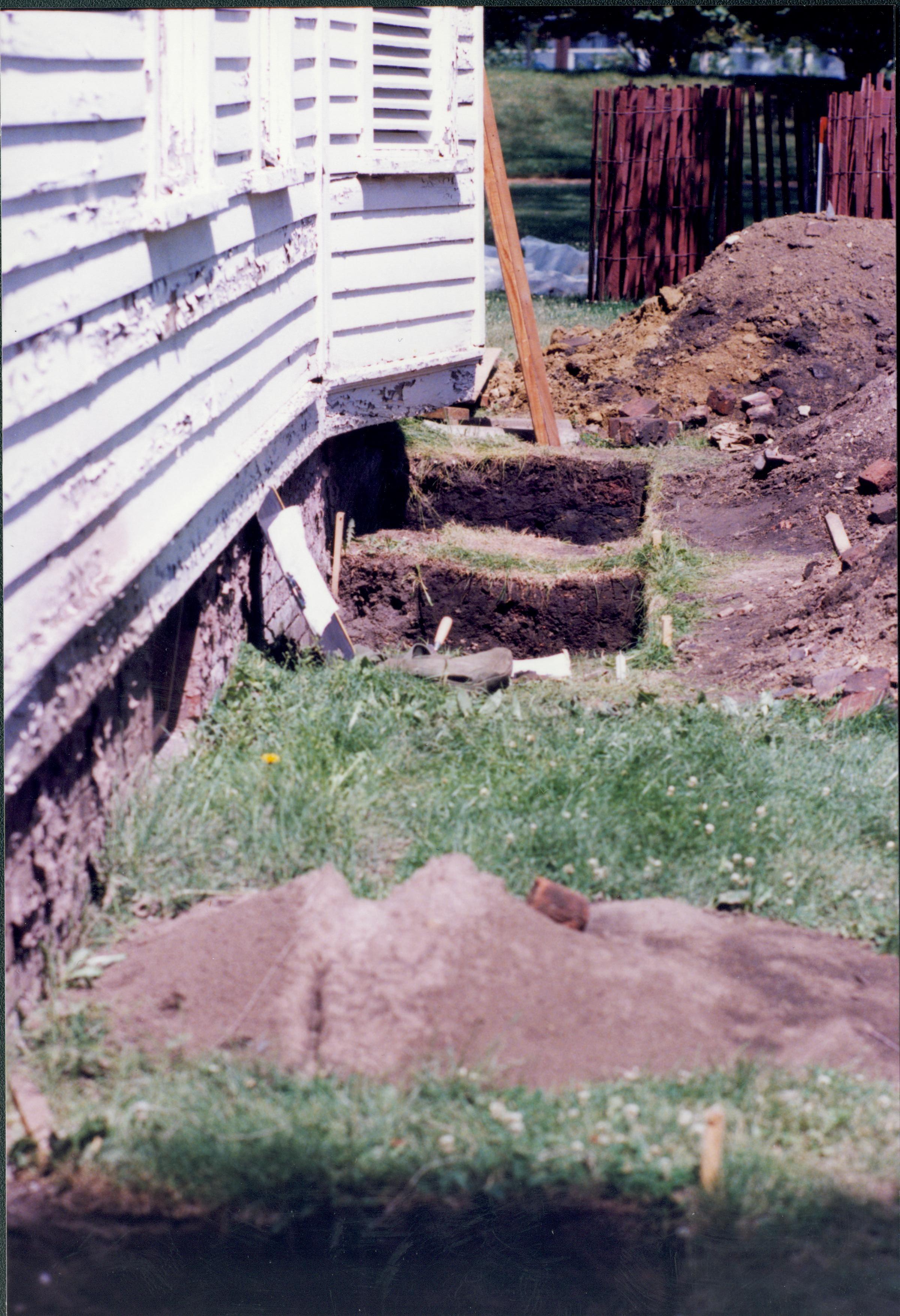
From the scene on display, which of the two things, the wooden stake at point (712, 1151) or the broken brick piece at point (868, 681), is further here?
the broken brick piece at point (868, 681)

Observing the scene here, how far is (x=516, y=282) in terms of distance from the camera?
25.4 ft

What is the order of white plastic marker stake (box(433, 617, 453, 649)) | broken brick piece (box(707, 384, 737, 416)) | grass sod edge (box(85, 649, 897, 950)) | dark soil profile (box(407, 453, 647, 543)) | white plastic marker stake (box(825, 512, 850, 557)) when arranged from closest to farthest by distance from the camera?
grass sod edge (box(85, 649, 897, 950)), white plastic marker stake (box(433, 617, 453, 649)), white plastic marker stake (box(825, 512, 850, 557)), dark soil profile (box(407, 453, 647, 543)), broken brick piece (box(707, 384, 737, 416))

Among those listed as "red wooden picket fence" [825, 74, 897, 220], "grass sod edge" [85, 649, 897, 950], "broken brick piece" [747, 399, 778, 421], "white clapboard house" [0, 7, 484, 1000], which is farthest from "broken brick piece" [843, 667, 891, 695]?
"red wooden picket fence" [825, 74, 897, 220]

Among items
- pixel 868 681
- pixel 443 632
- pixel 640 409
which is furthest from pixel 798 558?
pixel 640 409

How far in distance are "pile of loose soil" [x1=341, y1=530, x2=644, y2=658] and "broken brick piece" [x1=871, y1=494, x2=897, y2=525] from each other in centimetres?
109

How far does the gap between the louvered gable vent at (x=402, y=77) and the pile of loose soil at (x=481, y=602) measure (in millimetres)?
2262

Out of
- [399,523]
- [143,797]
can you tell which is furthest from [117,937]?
[399,523]

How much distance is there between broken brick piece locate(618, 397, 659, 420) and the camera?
877cm

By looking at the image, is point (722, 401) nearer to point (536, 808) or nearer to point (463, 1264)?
point (536, 808)

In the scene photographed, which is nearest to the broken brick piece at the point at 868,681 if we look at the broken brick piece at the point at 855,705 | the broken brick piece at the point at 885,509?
the broken brick piece at the point at 855,705

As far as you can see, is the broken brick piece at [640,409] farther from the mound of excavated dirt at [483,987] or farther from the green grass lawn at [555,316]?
the mound of excavated dirt at [483,987]

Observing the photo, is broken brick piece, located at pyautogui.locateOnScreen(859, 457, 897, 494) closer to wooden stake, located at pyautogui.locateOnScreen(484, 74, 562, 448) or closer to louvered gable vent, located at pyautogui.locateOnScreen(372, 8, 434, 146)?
wooden stake, located at pyautogui.locateOnScreen(484, 74, 562, 448)

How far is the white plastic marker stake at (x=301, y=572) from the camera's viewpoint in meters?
4.00

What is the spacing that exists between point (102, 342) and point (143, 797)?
114 cm
